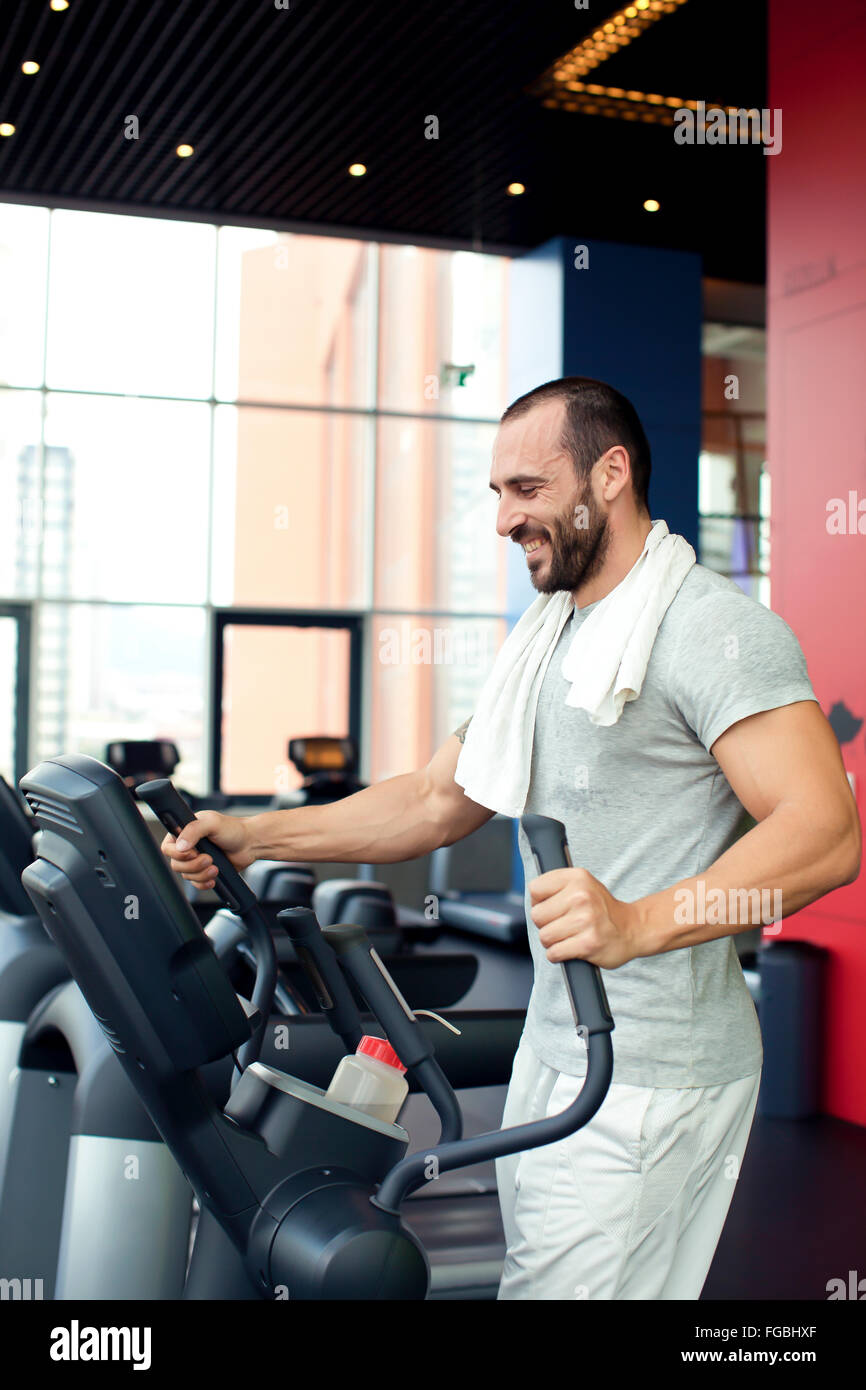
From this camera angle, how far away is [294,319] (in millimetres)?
9672

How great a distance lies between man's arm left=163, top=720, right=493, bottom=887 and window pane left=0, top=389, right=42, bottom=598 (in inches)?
303

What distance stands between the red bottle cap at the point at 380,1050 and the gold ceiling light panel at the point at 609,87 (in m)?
5.25

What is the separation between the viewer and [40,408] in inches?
352

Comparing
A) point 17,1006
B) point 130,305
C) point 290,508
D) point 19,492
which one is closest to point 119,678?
point 19,492

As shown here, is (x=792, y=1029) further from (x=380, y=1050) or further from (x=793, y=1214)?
(x=380, y=1050)

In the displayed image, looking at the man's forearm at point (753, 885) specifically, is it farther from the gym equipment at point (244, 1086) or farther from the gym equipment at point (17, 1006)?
the gym equipment at point (17, 1006)

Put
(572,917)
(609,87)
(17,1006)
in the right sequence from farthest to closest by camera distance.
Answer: (609,87) → (17,1006) → (572,917)

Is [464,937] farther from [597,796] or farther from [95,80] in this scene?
[597,796]

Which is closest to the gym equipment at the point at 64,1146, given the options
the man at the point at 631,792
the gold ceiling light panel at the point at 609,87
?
the man at the point at 631,792

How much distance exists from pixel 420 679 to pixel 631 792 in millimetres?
8567

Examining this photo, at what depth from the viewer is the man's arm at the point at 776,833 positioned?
1150 millimetres

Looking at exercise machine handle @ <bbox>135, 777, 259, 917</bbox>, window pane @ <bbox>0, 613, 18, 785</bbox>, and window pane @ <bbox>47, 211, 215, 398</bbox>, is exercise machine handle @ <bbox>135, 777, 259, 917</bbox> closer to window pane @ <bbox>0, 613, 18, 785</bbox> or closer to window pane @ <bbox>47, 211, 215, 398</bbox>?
window pane @ <bbox>0, 613, 18, 785</bbox>

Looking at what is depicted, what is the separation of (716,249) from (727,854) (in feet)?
25.7
